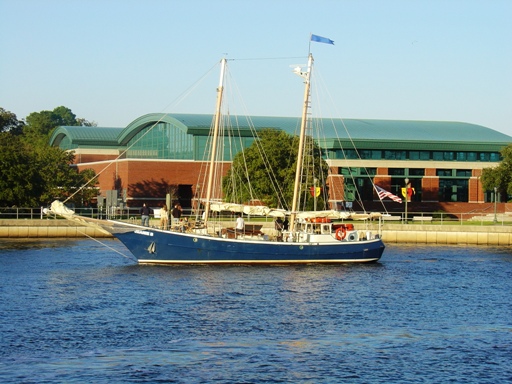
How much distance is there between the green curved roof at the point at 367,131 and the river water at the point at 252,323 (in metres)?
55.3

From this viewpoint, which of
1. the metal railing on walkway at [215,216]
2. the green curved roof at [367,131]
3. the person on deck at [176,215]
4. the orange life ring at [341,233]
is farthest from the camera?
the green curved roof at [367,131]

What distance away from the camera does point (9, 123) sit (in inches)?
6491

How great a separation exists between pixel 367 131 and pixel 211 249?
6666 cm

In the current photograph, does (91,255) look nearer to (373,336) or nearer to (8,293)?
(8,293)

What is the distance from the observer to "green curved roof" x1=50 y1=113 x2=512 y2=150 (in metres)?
115

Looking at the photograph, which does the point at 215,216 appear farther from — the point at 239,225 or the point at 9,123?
the point at 9,123

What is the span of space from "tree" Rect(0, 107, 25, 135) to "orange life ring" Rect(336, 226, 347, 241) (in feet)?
353

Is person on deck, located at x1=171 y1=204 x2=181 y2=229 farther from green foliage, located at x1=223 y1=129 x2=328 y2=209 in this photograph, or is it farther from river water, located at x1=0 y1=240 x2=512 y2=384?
green foliage, located at x1=223 y1=129 x2=328 y2=209

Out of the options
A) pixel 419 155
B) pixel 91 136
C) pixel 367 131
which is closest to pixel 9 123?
pixel 91 136

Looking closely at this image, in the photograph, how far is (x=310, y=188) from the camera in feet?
289

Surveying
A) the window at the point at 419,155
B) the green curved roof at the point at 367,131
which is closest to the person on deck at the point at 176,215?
the green curved roof at the point at 367,131

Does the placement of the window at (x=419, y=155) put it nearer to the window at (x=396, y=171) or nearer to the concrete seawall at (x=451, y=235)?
the window at (x=396, y=171)

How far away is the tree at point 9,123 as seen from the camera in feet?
518

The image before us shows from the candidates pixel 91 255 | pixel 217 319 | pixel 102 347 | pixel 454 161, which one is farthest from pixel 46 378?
pixel 454 161
